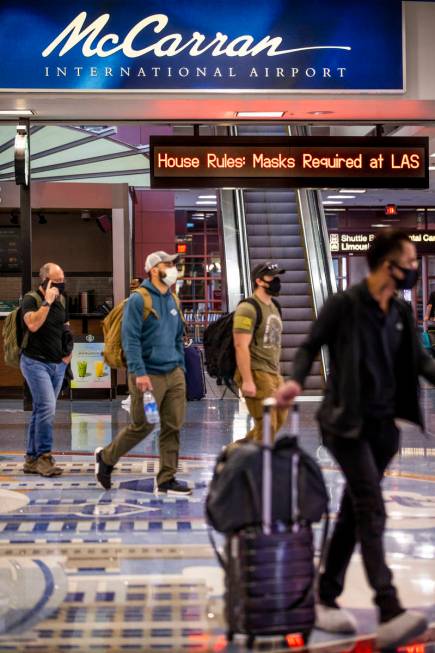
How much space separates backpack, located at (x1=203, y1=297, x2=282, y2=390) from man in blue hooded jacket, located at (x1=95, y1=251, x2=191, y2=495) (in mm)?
224

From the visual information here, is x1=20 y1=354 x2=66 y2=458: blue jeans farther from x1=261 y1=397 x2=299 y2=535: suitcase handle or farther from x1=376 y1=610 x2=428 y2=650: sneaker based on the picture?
x1=376 y1=610 x2=428 y2=650: sneaker

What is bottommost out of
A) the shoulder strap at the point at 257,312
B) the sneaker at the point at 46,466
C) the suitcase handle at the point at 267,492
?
the sneaker at the point at 46,466

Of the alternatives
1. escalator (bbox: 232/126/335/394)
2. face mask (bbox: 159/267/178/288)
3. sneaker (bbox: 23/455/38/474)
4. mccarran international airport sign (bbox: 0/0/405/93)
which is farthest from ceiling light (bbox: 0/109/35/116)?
escalator (bbox: 232/126/335/394)

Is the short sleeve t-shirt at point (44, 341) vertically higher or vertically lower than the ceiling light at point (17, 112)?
lower

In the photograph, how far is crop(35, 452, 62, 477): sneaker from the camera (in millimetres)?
8539

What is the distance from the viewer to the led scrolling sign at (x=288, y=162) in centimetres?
1084

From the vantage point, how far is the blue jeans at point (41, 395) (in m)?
8.55

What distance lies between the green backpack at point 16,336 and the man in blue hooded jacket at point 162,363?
4.23 ft

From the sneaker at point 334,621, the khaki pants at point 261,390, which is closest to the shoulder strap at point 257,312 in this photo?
the khaki pants at point 261,390

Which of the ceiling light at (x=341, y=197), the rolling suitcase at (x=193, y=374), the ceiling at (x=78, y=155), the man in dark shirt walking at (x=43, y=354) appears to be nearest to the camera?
the man in dark shirt walking at (x=43, y=354)

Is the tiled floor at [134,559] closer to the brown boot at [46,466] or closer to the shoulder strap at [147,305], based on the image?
the brown boot at [46,466]

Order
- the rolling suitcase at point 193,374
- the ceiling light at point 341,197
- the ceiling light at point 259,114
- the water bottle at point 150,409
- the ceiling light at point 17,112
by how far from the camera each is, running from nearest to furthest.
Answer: the water bottle at point 150,409 → the ceiling light at point 259,114 → the ceiling light at point 17,112 → the rolling suitcase at point 193,374 → the ceiling light at point 341,197

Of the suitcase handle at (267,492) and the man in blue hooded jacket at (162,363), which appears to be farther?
the man in blue hooded jacket at (162,363)

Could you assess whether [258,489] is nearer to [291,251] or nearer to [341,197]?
[291,251]
